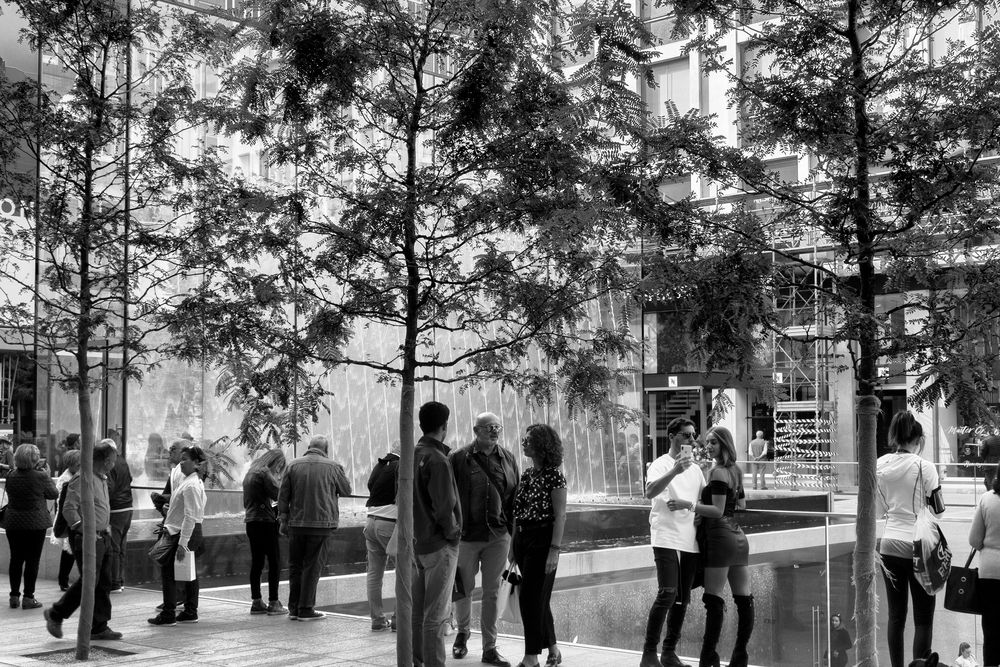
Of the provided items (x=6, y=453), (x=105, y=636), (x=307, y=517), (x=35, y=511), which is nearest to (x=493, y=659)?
(x=307, y=517)

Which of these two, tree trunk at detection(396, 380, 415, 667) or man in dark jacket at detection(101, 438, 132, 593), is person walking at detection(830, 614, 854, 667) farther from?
man in dark jacket at detection(101, 438, 132, 593)

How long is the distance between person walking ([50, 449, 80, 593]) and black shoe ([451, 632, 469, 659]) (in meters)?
4.12

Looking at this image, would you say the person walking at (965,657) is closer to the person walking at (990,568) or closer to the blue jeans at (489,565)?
the person walking at (990,568)

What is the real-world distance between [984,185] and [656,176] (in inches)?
67.8

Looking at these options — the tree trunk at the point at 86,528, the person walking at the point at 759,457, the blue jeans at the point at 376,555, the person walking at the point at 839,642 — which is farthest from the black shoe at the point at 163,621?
the person walking at the point at 759,457

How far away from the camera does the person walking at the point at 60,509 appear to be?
11284 mm

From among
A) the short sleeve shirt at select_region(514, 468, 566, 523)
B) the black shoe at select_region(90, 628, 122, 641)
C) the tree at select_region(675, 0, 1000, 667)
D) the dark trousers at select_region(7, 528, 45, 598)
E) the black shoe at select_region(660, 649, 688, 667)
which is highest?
the tree at select_region(675, 0, 1000, 667)

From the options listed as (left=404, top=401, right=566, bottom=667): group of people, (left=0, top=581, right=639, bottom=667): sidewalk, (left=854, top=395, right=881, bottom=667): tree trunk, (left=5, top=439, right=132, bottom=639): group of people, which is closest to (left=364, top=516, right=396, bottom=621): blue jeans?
(left=0, top=581, right=639, bottom=667): sidewalk

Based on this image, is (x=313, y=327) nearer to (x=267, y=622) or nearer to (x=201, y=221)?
(x=201, y=221)

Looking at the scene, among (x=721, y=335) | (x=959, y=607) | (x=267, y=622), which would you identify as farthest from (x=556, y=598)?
(x=721, y=335)

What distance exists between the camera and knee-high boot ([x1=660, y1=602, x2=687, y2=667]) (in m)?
8.27

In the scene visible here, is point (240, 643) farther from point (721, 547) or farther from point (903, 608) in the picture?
point (903, 608)

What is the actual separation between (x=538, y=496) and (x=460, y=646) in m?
1.65

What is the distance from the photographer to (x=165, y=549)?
10562 mm
